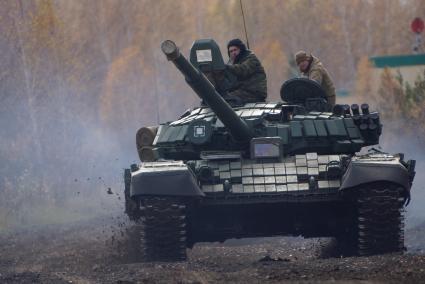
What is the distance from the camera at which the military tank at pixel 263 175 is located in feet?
47.0

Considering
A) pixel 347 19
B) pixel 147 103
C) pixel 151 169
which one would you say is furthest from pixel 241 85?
pixel 347 19

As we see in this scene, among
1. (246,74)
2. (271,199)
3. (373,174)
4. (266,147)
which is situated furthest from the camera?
(246,74)

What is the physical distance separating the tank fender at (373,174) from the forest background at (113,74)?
4356 mm

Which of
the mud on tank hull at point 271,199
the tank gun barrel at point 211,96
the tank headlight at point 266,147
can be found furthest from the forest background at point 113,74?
the mud on tank hull at point 271,199

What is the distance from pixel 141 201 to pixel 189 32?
41143mm

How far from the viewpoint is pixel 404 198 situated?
1481 centimetres

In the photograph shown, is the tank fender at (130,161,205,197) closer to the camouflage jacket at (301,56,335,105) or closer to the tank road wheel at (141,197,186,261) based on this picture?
the tank road wheel at (141,197,186,261)

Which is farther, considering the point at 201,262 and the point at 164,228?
the point at 201,262

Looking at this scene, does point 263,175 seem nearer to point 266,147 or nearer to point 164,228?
point 266,147

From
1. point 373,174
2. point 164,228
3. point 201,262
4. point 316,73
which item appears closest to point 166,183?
point 164,228

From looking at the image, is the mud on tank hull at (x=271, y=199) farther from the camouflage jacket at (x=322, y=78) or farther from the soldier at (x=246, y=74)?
the camouflage jacket at (x=322, y=78)

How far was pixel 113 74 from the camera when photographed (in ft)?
145

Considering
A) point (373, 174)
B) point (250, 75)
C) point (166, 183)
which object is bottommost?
point (373, 174)

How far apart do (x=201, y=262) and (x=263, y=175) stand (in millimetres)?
1217
